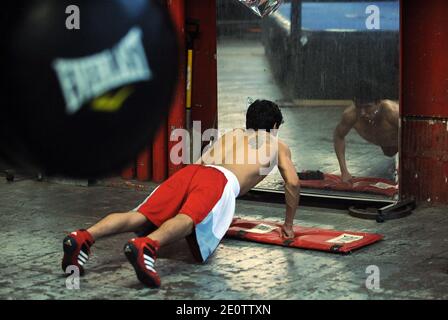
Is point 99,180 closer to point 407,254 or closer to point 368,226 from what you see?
point 368,226

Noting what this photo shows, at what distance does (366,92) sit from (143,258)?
2.49m

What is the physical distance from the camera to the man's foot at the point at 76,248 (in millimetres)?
5098

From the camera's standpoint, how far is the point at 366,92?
670 centimetres

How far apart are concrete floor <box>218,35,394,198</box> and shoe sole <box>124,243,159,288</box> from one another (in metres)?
2.39

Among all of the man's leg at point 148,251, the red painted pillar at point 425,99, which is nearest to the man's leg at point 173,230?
the man's leg at point 148,251

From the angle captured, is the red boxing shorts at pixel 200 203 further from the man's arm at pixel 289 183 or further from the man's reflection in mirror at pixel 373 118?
the man's reflection in mirror at pixel 373 118

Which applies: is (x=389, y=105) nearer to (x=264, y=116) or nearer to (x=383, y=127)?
(x=383, y=127)

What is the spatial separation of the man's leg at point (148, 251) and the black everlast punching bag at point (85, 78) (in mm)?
454

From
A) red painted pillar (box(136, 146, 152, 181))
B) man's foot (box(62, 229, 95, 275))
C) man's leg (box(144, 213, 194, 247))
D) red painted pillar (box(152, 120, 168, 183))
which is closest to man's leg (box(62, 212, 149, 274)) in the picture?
man's foot (box(62, 229, 95, 275))

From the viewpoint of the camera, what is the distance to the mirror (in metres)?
6.60

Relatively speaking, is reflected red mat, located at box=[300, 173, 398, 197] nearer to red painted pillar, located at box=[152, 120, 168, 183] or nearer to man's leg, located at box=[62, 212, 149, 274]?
red painted pillar, located at box=[152, 120, 168, 183]

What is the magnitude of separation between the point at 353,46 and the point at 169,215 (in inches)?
80.1

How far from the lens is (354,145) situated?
6.83 meters

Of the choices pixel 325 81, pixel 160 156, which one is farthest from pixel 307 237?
pixel 160 156
